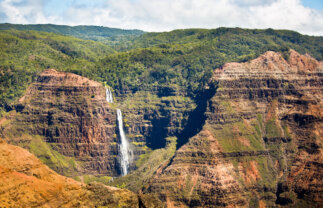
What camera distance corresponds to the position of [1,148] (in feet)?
450

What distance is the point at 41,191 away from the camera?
4722 inches

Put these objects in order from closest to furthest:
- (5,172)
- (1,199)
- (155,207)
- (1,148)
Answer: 1. (1,199)
2. (5,172)
3. (155,207)
4. (1,148)

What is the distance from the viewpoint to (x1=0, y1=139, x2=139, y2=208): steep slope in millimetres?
115456

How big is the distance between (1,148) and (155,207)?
124ft

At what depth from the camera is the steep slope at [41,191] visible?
115 metres

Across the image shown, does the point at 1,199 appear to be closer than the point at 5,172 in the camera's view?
Yes

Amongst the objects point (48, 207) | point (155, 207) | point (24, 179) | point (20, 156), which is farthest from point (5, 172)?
point (155, 207)

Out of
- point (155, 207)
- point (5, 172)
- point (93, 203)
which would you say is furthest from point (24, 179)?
point (155, 207)

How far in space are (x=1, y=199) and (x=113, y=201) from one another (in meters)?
23.4

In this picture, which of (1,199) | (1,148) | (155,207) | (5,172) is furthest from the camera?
(1,148)

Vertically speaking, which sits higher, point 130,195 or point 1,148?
point 1,148

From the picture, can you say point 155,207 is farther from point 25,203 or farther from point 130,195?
point 25,203

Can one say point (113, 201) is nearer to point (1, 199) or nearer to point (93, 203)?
point (93, 203)

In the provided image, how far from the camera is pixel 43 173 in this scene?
137750 millimetres
